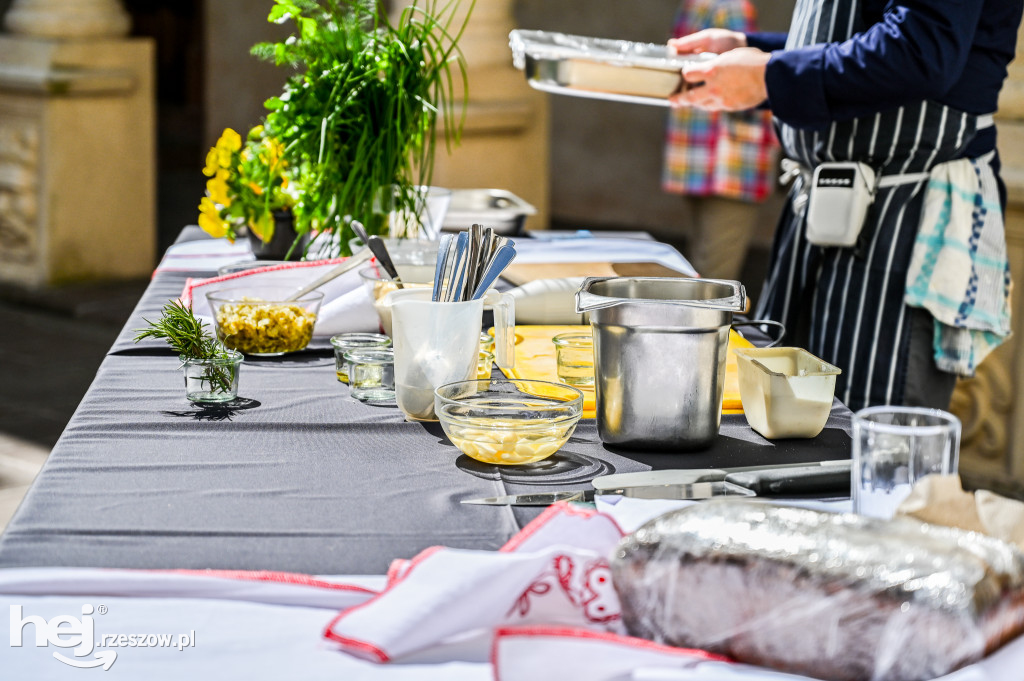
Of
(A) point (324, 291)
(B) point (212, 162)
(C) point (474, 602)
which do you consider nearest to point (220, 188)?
(B) point (212, 162)

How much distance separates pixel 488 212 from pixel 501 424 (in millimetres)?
1363

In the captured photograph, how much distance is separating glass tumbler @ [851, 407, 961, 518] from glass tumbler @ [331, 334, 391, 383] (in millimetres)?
685

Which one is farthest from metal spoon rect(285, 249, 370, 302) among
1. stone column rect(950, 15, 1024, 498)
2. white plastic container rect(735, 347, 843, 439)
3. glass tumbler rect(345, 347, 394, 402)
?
stone column rect(950, 15, 1024, 498)

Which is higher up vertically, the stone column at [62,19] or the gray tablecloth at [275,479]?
the stone column at [62,19]

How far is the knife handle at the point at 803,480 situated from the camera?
3.25 ft

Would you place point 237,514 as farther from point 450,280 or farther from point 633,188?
point 633,188

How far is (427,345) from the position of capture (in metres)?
1.18

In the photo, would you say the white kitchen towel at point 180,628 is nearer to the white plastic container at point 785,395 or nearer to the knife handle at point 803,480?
the knife handle at point 803,480

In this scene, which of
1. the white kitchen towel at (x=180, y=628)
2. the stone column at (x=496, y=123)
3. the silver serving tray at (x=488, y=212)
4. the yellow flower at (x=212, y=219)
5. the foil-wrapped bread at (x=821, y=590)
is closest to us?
the foil-wrapped bread at (x=821, y=590)

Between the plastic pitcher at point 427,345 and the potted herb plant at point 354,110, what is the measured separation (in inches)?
24.3

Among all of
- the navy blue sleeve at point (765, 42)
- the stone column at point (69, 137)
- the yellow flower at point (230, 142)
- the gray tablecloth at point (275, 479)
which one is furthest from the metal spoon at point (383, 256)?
the stone column at point (69, 137)

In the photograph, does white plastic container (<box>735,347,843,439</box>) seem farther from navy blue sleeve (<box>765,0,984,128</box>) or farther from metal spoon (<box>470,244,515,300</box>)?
navy blue sleeve (<box>765,0,984,128</box>)

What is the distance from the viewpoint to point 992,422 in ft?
10.2

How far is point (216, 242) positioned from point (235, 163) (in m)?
0.44
